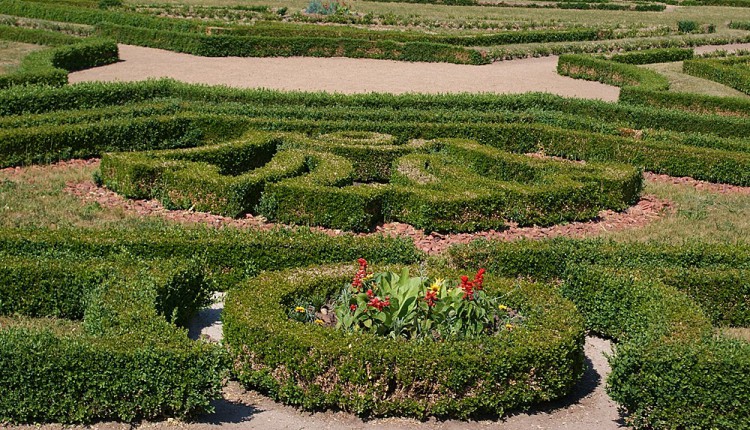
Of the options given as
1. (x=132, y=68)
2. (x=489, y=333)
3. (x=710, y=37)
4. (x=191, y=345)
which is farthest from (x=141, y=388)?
(x=710, y=37)

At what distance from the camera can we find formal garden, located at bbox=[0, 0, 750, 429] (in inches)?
397

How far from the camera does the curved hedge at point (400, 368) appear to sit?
10258mm

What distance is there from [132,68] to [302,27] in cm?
917

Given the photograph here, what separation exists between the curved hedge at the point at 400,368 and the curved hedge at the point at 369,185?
6.16 meters

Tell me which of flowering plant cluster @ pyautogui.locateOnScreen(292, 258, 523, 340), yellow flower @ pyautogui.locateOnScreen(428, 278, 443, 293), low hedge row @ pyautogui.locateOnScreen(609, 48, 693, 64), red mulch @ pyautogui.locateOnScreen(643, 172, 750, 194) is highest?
yellow flower @ pyautogui.locateOnScreen(428, 278, 443, 293)

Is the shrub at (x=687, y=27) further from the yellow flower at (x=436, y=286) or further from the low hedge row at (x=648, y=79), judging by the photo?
the yellow flower at (x=436, y=286)

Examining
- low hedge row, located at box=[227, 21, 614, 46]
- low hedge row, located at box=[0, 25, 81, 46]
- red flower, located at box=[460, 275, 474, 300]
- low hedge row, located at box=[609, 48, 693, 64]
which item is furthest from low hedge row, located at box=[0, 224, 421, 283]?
low hedge row, located at box=[227, 21, 614, 46]

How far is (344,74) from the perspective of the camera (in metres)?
33.8

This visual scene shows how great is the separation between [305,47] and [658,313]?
28.2 m

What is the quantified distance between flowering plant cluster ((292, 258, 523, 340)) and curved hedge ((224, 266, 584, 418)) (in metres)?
0.55

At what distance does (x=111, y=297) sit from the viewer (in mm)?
11797

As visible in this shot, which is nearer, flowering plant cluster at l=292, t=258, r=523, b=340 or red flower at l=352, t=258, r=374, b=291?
flowering plant cluster at l=292, t=258, r=523, b=340

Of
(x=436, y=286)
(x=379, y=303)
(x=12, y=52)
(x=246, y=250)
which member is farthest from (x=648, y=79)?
(x=12, y=52)

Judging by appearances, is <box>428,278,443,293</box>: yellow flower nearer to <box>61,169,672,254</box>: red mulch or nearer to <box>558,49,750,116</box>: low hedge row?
<box>61,169,672,254</box>: red mulch
